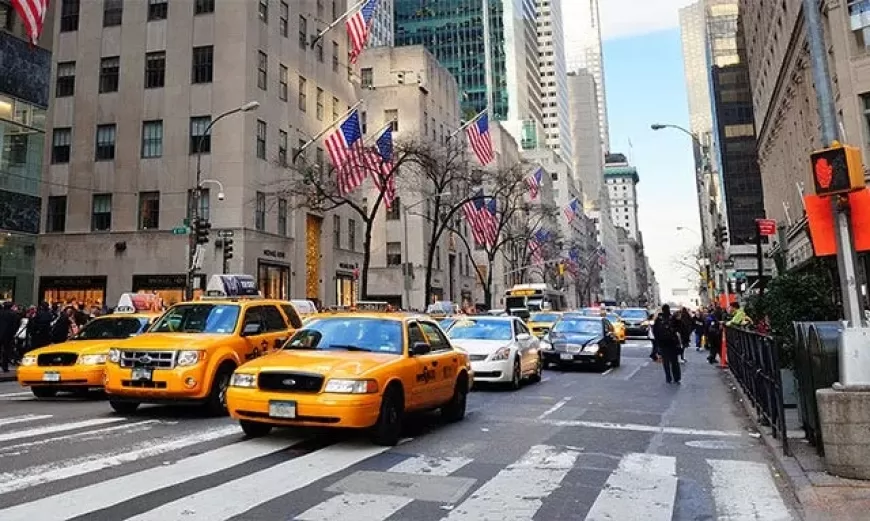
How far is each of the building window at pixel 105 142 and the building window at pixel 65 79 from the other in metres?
3.25

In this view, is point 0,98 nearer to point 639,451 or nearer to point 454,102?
point 639,451

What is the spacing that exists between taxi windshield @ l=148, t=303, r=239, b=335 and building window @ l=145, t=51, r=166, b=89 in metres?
29.4

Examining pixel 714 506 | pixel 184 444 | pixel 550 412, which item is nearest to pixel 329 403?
pixel 184 444

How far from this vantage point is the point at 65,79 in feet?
127

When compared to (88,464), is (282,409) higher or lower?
higher

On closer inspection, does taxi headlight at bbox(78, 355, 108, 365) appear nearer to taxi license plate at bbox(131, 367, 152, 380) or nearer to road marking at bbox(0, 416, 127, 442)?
road marking at bbox(0, 416, 127, 442)

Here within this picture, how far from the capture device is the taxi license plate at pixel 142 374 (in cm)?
1001

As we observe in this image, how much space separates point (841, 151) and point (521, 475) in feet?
15.1

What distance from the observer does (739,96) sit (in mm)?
92875

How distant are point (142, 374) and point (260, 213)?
89.3 ft

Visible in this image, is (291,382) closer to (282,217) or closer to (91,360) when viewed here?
(91,360)

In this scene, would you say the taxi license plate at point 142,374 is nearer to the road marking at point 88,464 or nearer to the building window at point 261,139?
the road marking at point 88,464

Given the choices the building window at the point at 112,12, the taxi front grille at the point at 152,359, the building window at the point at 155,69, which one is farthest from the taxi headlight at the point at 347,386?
the building window at the point at 112,12

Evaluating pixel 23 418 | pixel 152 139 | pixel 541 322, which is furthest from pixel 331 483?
pixel 152 139
